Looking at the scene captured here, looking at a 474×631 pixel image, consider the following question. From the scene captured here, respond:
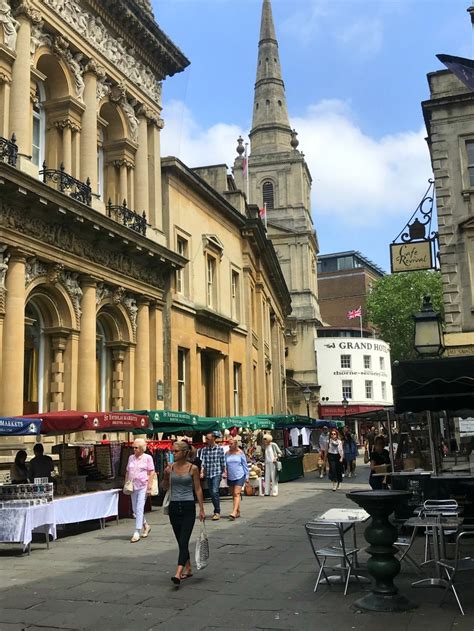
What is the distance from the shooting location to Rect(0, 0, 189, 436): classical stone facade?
17.2m

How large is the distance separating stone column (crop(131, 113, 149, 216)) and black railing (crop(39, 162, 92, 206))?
3817mm

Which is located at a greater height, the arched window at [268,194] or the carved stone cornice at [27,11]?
the arched window at [268,194]

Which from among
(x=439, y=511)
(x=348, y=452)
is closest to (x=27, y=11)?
(x=439, y=511)

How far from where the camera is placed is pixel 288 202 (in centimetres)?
7612

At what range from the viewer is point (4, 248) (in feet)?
54.4

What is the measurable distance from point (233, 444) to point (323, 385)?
54.5 meters

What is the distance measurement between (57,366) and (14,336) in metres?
2.48

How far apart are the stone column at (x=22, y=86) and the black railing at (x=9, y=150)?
255 mm

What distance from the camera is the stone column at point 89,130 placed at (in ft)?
67.9

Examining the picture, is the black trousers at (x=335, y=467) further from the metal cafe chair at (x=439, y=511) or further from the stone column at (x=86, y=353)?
the metal cafe chair at (x=439, y=511)

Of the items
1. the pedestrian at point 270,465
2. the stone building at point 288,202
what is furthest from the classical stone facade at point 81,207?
the stone building at point 288,202

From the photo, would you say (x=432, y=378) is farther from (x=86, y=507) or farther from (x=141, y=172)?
(x=141, y=172)

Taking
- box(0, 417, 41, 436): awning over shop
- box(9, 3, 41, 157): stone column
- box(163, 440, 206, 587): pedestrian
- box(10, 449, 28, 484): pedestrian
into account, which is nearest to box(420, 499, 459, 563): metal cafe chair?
box(163, 440, 206, 587): pedestrian

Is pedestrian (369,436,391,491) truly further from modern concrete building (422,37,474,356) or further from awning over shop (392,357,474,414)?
modern concrete building (422,37,474,356)
